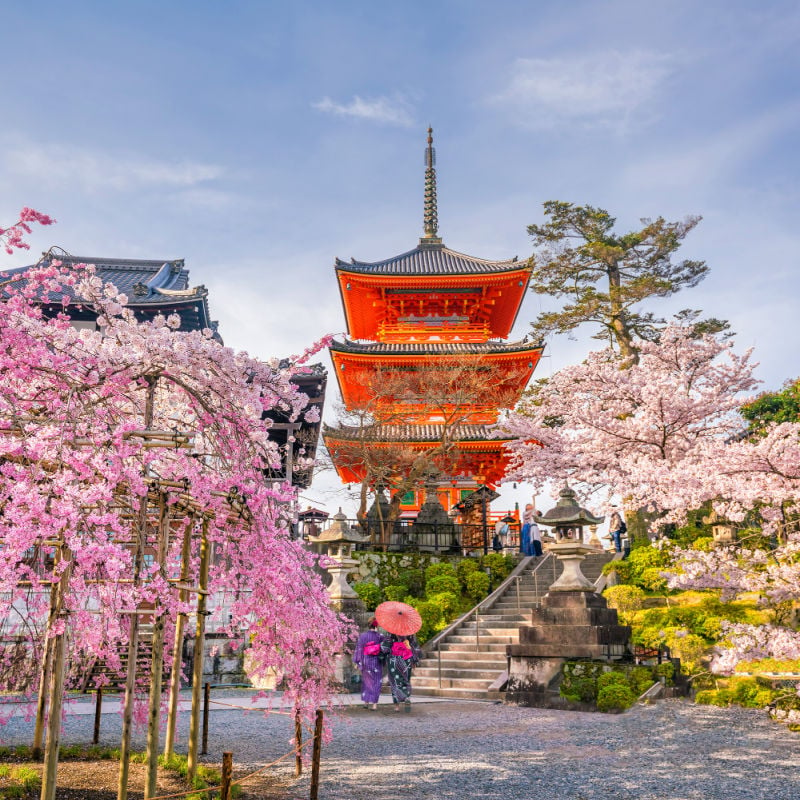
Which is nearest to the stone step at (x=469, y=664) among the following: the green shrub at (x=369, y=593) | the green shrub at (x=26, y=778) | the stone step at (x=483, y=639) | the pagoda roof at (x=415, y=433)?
the stone step at (x=483, y=639)

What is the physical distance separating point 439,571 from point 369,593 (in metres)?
2.30

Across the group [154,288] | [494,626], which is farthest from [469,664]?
[154,288]

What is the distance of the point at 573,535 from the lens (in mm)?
13594

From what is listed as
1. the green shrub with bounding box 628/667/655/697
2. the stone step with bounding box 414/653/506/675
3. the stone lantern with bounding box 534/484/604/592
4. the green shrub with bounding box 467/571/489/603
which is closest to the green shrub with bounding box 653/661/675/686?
the green shrub with bounding box 628/667/655/697

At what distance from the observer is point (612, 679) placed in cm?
1122

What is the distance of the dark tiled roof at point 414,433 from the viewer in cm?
2322

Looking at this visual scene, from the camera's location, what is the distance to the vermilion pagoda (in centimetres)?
2478

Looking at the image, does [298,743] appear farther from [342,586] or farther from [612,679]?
[342,586]

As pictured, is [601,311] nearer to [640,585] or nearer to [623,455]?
[623,455]

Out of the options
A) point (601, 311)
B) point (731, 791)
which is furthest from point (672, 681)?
point (601, 311)

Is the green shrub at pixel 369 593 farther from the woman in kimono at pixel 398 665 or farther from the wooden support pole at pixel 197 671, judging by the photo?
the wooden support pole at pixel 197 671

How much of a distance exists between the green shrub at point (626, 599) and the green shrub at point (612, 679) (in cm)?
331

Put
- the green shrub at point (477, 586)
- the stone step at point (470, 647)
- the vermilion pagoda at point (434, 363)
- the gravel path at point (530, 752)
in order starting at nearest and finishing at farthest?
the gravel path at point (530, 752), the stone step at point (470, 647), the green shrub at point (477, 586), the vermilion pagoda at point (434, 363)

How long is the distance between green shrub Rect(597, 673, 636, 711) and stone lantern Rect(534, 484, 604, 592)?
1.73 meters
